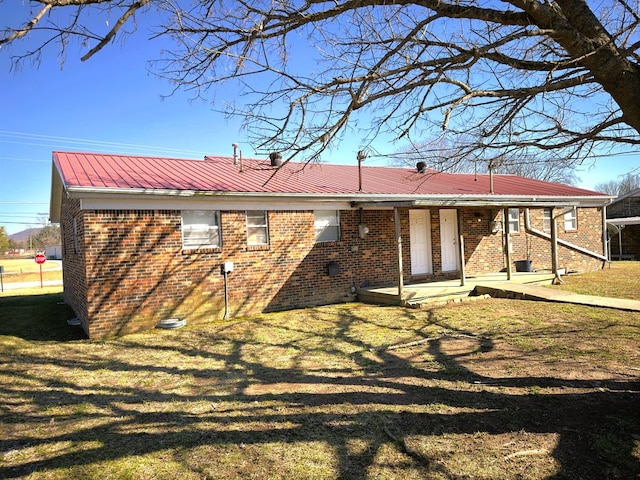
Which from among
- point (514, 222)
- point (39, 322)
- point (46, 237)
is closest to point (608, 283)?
point (514, 222)

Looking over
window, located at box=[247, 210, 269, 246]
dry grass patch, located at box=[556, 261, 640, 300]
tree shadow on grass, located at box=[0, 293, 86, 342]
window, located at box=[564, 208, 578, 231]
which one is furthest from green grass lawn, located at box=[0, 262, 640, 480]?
window, located at box=[564, 208, 578, 231]

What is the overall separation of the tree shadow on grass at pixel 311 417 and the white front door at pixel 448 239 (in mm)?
7430

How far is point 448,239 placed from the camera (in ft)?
47.6

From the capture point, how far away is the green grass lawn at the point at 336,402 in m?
3.59

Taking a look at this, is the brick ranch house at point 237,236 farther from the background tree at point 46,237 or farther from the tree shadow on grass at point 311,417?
the background tree at point 46,237

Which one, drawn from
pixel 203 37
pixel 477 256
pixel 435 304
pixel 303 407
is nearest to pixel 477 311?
pixel 435 304

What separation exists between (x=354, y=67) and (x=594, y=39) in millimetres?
1968

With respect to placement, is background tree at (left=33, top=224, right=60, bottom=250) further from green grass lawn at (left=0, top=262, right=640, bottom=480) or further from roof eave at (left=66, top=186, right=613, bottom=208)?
green grass lawn at (left=0, top=262, right=640, bottom=480)

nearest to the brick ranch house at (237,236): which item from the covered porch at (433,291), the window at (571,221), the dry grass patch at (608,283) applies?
the covered porch at (433,291)

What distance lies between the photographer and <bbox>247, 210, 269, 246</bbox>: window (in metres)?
11.0

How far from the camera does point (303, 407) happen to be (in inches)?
190

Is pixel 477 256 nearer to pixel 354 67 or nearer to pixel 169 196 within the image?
pixel 169 196

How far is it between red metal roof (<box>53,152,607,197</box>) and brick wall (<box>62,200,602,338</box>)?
2.13 feet

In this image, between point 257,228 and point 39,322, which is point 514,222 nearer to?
point 257,228
